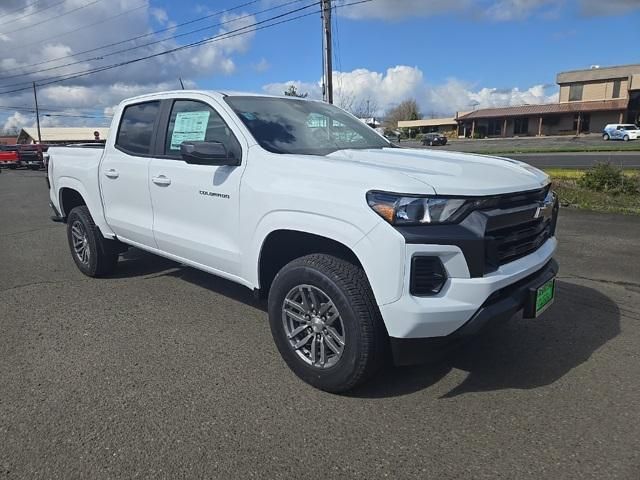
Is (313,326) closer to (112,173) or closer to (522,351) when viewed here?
(522,351)

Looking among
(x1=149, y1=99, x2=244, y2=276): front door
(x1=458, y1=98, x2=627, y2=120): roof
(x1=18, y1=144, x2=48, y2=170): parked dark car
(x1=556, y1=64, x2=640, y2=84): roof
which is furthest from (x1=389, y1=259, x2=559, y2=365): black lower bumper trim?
(x1=556, y1=64, x2=640, y2=84): roof

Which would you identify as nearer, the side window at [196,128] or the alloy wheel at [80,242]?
the side window at [196,128]

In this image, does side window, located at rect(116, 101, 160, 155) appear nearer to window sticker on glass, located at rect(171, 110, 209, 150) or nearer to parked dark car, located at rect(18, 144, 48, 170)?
window sticker on glass, located at rect(171, 110, 209, 150)

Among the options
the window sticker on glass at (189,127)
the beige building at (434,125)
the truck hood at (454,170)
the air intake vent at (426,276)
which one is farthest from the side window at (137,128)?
the beige building at (434,125)

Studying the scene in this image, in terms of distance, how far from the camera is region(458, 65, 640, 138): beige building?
195 ft

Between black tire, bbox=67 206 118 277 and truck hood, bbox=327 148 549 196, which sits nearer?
truck hood, bbox=327 148 549 196

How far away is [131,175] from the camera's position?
464 centimetres

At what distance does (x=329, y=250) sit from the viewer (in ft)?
10.5

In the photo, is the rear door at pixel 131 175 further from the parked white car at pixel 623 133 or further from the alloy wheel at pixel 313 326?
the parked white car at pixel 623 133

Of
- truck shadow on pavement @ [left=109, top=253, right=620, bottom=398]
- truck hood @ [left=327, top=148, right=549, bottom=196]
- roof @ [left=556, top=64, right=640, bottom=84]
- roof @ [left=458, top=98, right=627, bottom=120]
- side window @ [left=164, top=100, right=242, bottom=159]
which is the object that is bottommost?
truck shadow on pavement @ [left=109, top=253, right=620, bottom=398]

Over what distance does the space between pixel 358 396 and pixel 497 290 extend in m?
1.05

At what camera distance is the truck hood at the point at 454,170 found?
110 inches

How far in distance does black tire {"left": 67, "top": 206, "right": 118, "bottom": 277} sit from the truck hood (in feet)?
10.0

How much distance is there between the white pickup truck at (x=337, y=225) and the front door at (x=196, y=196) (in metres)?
0.01
